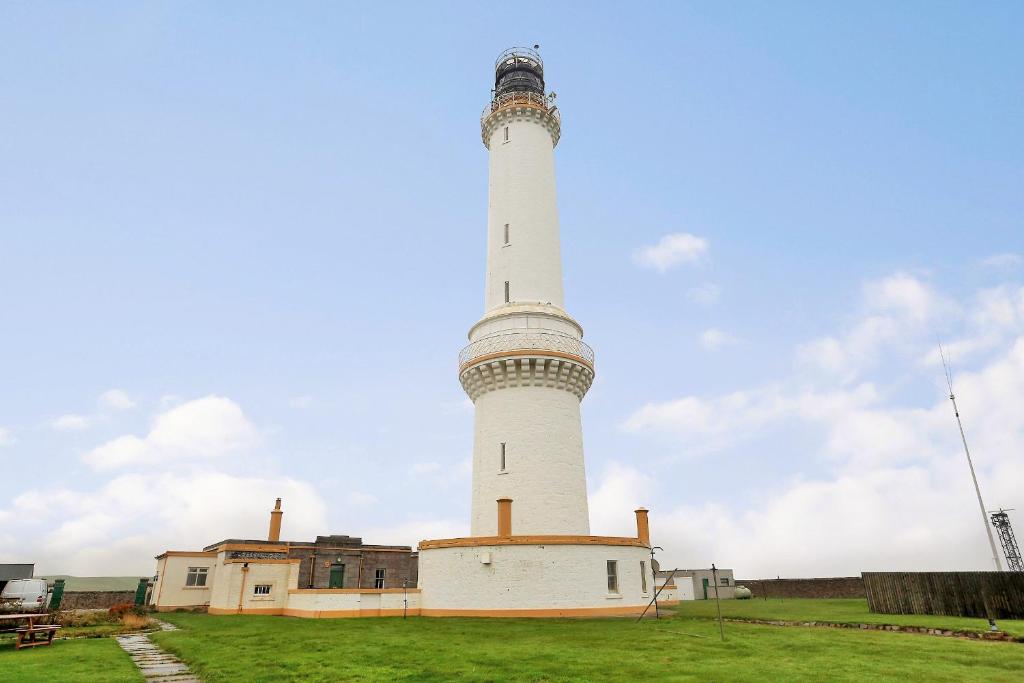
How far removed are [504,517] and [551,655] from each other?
41.0 ft

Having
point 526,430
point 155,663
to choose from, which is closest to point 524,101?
point 526,430

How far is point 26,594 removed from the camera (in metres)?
29.5

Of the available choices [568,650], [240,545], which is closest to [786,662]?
[568,650]

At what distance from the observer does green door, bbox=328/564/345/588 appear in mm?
38125

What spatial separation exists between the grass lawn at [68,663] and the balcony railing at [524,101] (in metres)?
32.1

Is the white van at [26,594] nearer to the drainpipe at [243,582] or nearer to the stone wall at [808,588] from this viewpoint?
the drainpipe at [243,582]

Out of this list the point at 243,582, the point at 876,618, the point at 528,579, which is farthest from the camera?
the point at 243,582

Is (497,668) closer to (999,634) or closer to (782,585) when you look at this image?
(999,634)

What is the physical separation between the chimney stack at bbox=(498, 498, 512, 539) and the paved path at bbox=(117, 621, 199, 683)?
12.6 meters

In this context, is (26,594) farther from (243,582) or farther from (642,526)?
(642,526)

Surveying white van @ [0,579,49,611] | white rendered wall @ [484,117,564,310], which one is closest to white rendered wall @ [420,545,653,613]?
white rendered wall @ [484,117,564,310]

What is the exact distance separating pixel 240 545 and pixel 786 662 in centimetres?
3256

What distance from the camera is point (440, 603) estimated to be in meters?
24.7

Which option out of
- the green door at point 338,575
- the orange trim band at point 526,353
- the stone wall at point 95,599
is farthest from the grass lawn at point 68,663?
the stone wall at point 95,599
